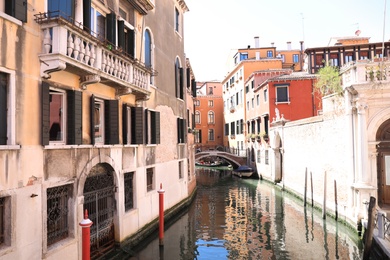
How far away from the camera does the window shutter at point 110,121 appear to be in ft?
27.0

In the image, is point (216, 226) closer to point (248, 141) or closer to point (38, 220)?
point (38, 220)

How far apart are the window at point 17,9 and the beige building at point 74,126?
16mm

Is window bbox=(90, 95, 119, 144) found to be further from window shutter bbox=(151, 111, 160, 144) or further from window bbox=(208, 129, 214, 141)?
window bbox=(208, 129, 214, 141)

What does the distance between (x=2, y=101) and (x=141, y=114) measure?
526 cm

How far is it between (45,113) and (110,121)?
2504 millimetres

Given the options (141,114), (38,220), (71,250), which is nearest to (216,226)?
(141,114)

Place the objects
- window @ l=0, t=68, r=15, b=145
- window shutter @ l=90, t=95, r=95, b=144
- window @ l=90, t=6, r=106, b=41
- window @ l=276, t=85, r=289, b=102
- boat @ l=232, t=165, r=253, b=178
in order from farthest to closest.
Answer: boat @ l=232, t=165, r=253, b=178
window @ l=276, t=85, r=289, b=102
window @ l=90, t=6, r=106, b=41
window shutter @ l=90, t=95, r=95, b=144
window @ l=0, t=68, r=15, b=145

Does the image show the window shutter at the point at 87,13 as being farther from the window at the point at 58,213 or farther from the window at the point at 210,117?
the window at the point at 210,117

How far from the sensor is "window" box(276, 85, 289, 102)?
24953 millimetres

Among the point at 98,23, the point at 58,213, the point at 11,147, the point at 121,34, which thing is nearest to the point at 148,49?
the point at 121,34

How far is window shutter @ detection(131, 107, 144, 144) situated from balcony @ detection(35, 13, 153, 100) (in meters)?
1.02

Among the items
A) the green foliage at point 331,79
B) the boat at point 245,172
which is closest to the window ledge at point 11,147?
the green foliage at point 331,79

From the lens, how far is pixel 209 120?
44906mm

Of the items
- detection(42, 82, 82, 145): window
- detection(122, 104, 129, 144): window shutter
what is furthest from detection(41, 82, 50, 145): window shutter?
Answer: detection(122, 104, 129, 144): window shutter
